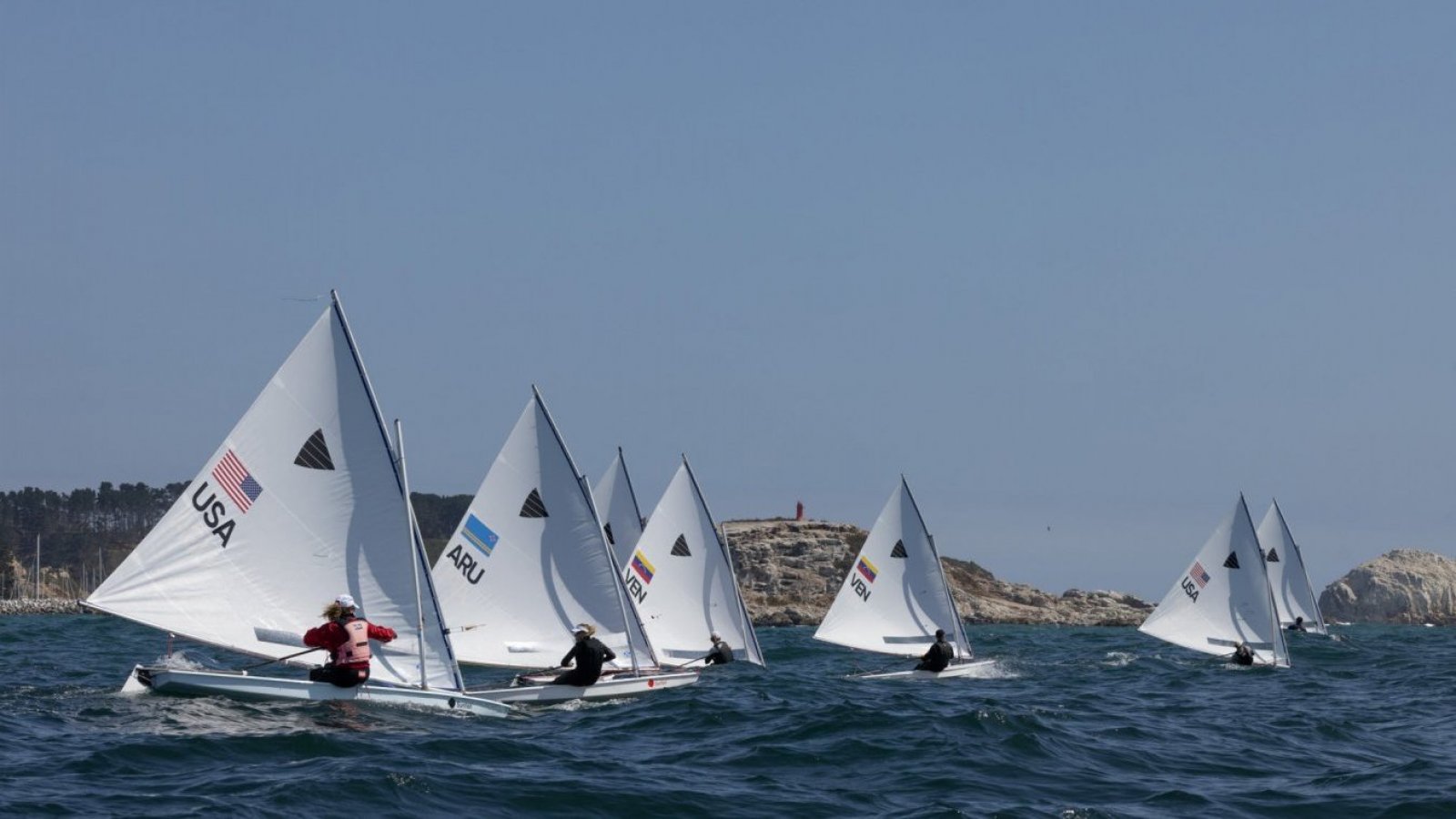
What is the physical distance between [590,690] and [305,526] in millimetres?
6620

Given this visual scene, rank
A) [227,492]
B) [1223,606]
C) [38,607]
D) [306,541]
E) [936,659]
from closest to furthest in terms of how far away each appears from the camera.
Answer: [227,492] → [306,541] → [936,659] → [1223,606] → [38,607]

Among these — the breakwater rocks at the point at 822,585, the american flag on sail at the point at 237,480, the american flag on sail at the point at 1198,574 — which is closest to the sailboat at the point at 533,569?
the american flag on sail at the point at 237,480

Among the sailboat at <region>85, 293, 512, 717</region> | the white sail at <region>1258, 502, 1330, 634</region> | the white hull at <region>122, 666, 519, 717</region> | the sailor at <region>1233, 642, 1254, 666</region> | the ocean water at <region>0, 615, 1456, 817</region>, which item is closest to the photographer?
the ocean water at <region>0, 615, 1456, 817</region>

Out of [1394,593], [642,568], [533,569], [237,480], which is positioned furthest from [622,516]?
[1394,593]

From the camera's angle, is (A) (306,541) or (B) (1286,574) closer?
(A) (306,541)

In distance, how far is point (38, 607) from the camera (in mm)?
123875

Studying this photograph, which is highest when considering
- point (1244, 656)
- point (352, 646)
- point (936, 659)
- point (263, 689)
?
point (1244, 656)

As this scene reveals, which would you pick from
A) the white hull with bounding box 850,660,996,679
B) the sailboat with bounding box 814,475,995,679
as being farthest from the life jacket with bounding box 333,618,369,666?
the sailboat with bounding box 814,475,995,679

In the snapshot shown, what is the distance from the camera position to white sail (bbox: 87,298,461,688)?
22.7m

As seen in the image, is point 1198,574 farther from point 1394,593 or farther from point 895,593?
point 1394,593

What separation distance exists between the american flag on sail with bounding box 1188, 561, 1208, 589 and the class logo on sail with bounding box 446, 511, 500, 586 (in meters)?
25.3

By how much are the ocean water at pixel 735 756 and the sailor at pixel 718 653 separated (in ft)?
15.2

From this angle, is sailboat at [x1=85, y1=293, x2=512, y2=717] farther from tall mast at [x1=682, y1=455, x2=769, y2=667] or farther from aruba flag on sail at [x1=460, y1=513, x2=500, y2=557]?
tall mast at [x1=682, y1=455, x2=769, y2=667]

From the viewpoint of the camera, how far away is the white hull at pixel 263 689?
22047 mm
